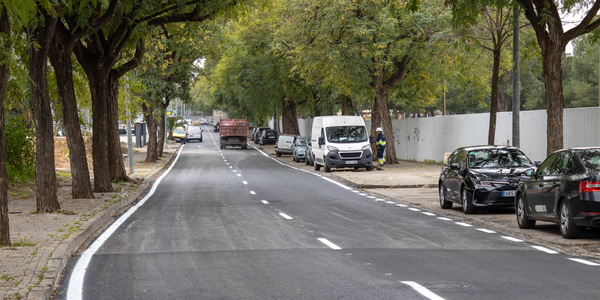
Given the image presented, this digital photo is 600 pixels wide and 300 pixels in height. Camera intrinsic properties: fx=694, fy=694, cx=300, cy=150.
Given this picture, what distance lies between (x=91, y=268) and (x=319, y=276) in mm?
3017

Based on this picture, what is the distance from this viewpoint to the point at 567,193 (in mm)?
10938

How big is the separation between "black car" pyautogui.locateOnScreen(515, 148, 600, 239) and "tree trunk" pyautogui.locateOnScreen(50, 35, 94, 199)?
11.0 meters

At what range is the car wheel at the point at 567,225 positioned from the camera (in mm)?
10945

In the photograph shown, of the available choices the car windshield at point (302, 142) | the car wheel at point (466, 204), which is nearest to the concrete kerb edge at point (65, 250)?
the car wheel at point (466, 204)

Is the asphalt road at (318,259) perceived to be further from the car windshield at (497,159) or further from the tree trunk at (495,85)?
the tree trunk at (495,85)

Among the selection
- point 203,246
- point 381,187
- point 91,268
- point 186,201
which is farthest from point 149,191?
point 91,268

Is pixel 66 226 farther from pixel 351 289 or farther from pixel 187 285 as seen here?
pixel 351 289

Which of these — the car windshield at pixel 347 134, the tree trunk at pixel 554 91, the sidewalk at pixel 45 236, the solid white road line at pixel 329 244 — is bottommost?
the solid white road line at pixel 329 244

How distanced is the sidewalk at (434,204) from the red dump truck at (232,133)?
1214 inches

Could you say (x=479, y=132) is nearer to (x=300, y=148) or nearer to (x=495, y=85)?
(x=495, y=85)

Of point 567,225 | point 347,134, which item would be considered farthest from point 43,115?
point 347,134

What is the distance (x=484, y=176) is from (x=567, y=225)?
12.8 feet

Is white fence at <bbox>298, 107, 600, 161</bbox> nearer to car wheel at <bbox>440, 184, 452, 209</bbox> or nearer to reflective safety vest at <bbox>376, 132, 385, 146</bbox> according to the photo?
reflective safety vest at <bbox>376, 132, 385, 146</bbox>

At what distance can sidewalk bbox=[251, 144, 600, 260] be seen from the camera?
10.9 meters
